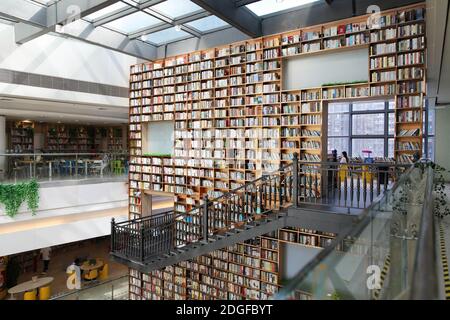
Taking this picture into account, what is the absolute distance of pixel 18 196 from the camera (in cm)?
766

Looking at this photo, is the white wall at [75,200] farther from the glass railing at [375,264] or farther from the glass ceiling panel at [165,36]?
the glass railing at [375,264]

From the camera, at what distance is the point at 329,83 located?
20.6 ft

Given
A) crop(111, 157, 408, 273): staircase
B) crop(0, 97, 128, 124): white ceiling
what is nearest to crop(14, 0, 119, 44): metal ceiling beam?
crop(0, 97, 128, 124): white ceiling

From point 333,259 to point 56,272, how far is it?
37.7 feet

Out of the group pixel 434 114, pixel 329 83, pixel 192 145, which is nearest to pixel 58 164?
pixel 192 145

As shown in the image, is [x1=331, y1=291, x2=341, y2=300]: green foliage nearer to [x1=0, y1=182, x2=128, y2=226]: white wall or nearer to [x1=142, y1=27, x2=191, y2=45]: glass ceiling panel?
[x1=142, y1=27, x2=191, y2=45]: glass ceiling panel

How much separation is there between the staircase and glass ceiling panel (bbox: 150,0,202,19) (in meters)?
4.18

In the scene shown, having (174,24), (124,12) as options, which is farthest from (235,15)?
(124,12)

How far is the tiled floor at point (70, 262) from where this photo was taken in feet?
32.2

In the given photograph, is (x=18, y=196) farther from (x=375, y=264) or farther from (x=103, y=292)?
(x=375, y=264)

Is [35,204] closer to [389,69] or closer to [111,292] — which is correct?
[111,292]

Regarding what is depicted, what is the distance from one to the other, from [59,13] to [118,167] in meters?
4.97

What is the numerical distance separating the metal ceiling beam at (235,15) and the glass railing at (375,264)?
189 inches

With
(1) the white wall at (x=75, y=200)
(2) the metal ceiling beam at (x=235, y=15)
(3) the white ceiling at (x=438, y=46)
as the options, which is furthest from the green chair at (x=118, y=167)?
(3) the white ceiling at (x=438, y=46)
